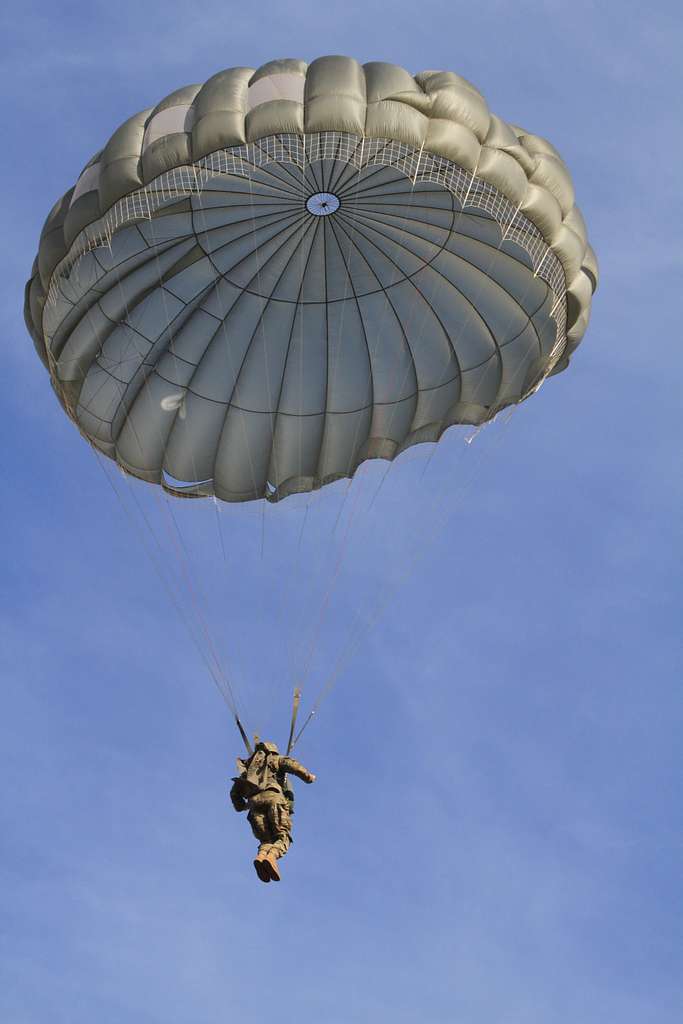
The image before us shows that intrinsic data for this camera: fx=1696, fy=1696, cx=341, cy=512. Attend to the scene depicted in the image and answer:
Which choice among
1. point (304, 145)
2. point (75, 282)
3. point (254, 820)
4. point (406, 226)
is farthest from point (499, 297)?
point (254, 820)

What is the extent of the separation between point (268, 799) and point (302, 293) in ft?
25.2

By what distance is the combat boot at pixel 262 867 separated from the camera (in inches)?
848

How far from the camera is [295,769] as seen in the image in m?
22.2

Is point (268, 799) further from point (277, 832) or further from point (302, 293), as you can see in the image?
point (302, 293)

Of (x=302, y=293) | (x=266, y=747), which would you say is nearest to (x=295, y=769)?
(x=266, y=747)

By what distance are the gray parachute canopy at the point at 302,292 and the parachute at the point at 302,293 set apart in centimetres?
3

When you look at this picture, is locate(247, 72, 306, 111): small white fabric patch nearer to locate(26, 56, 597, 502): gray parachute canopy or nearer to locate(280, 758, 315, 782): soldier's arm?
locate(26, 56, 597, 502): gray parachute canopy

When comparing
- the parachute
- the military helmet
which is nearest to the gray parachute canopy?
the parachute

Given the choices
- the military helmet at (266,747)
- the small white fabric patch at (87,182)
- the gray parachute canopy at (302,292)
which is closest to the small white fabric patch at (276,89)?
the gray parachute canopy at (302,292)

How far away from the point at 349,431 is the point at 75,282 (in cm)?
474

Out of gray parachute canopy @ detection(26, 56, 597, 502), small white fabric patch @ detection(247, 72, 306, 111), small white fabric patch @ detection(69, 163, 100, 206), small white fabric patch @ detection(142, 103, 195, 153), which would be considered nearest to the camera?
small white fabric patch @ detection(247, 72, 306, 111)

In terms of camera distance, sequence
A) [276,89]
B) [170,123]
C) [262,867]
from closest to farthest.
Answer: [262,867] < [276,89] < [170,123]

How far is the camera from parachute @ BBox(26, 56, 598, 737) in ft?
72.9

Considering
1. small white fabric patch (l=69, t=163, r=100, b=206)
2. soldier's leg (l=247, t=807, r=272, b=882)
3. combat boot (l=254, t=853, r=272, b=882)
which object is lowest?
combat boot (l=254, t=853, r=272, b=882)
